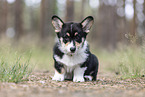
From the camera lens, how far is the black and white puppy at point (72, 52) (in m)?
4.65

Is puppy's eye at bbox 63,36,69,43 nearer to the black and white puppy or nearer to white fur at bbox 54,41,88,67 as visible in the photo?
the black and white puppy

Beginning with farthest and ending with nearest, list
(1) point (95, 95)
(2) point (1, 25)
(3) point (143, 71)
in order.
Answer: (2) point (1, 25), (3) point (143, 71), (1) point (95, 95)

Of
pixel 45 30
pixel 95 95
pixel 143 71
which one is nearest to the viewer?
pixel 95 95

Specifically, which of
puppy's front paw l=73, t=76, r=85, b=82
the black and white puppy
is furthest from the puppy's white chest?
puppy's front paw l=73, t=76, r=85, b=82

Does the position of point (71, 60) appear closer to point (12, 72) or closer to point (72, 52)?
point (72, 52)

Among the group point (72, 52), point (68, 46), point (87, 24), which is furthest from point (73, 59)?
point (87, 24)

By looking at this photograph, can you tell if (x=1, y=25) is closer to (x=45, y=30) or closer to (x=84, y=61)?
(x=45, y=30)

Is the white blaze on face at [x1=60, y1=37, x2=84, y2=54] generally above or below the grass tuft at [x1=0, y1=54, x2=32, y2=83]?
above

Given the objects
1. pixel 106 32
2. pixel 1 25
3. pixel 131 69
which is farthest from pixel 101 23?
pixel 131 69

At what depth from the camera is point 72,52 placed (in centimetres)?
455

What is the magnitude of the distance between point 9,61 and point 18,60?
0.32 metres

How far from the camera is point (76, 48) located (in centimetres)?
456

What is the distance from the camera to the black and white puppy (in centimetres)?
465

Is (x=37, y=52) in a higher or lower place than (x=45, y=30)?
lower
